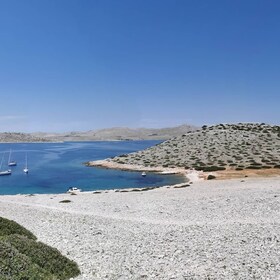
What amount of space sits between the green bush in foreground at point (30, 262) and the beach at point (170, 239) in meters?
0.86

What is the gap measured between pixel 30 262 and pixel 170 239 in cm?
913

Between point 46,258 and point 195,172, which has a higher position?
point 46,258

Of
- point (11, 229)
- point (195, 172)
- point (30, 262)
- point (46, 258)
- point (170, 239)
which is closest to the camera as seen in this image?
point (30, 262)

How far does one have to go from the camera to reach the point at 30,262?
12.5 metres

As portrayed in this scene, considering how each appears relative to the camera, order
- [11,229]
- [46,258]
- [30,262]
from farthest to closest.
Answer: [11,229] < [46,258] < [30,262]

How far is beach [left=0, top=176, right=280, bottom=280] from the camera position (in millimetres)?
14852

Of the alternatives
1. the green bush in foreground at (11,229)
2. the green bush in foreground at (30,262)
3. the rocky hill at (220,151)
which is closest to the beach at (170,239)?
the green bush in foreground at (30,262)

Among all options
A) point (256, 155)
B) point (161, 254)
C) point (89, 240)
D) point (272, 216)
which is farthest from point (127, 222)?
point (256, 155)

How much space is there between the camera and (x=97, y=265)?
15.5m

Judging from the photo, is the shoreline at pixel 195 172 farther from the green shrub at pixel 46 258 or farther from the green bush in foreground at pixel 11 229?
the green shrub at pixel 46 258

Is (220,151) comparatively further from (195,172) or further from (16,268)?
(16,268)

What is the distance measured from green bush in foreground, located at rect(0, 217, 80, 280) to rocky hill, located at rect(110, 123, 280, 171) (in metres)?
65.5

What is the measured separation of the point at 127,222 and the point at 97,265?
9416mm

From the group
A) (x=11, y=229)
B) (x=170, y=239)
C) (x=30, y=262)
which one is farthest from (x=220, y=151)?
(x=30, y=262)
